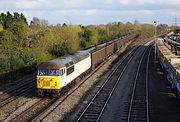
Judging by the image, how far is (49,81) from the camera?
23438mm

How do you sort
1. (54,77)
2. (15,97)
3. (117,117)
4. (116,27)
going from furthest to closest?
(116,27)
(15,97)
(54,77)
(117,117)

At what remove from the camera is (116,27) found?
16238 centimetres

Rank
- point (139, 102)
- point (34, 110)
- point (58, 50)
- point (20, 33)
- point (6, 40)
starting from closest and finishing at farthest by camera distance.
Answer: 1. point (34, 110)
2. point (139, 102)
3. point (6, 40)
4. point (20, 33)
5. point (58, 50)

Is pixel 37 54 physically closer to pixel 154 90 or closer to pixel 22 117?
pixel 154 90

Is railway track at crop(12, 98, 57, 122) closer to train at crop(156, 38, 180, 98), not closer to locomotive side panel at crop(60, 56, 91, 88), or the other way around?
locomotive side panel at crop(60, 56, 91, 88)

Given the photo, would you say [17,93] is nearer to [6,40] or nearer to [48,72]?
[48,72]

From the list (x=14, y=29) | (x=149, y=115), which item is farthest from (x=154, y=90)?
(x=14, y=29)

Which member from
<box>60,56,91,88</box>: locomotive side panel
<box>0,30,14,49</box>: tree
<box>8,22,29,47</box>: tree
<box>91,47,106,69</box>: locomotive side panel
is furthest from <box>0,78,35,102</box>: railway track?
<box>8,22,29,47</box>: tree

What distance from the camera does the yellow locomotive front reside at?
76.4 feet

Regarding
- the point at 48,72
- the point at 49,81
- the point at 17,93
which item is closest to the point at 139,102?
the point at 49,81

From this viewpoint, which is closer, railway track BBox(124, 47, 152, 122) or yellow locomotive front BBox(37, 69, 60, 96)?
railway track BBox(124, 47, 152, 122)

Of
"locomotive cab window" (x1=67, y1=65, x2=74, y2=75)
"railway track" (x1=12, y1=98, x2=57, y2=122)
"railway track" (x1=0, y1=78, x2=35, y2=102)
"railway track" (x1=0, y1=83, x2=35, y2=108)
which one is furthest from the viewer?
"railway track" (x1=0, y1=78, x2=35, y2=102)

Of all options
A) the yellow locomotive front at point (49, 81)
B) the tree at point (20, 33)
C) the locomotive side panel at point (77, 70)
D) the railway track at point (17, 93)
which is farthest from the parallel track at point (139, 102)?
the tree at point (20, 33)

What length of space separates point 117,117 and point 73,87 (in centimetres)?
937
